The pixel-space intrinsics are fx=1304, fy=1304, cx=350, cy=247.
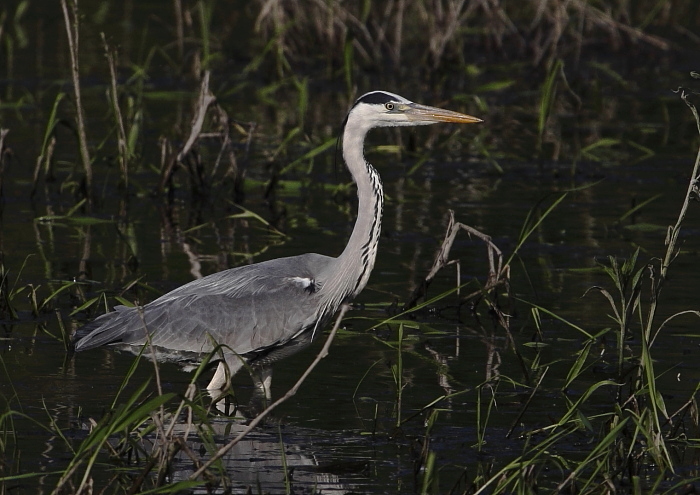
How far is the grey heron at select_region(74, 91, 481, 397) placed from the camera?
23.6 feet

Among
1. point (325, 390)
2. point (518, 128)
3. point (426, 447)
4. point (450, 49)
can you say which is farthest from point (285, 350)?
point (450, 49)

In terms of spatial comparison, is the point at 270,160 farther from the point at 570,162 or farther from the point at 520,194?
the point at 570,162

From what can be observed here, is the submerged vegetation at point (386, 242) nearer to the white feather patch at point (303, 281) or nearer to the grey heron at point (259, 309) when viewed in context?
the grey heron at point (259, 309)

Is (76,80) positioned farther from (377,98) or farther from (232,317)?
(232,317)

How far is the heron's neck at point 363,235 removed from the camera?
24.1ft

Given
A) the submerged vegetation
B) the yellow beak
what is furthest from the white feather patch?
the yellow beak

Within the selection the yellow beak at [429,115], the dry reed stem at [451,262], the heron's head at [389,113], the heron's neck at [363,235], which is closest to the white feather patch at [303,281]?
the heron's neck at [363,235]

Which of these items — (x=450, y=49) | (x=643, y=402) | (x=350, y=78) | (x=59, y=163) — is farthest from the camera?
(x=450, y=49)

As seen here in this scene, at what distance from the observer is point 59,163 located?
13062 millimetres

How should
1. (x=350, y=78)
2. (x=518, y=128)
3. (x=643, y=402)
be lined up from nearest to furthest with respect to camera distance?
(x=643, y=402), (x=350, y=78), (x=518, y=128)

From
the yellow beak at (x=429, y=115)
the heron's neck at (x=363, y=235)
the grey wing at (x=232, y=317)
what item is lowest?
the grey wing at (x=232, y=317)

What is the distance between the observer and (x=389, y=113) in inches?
310

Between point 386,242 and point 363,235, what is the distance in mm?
3379

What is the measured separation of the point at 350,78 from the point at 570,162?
2578 mm
